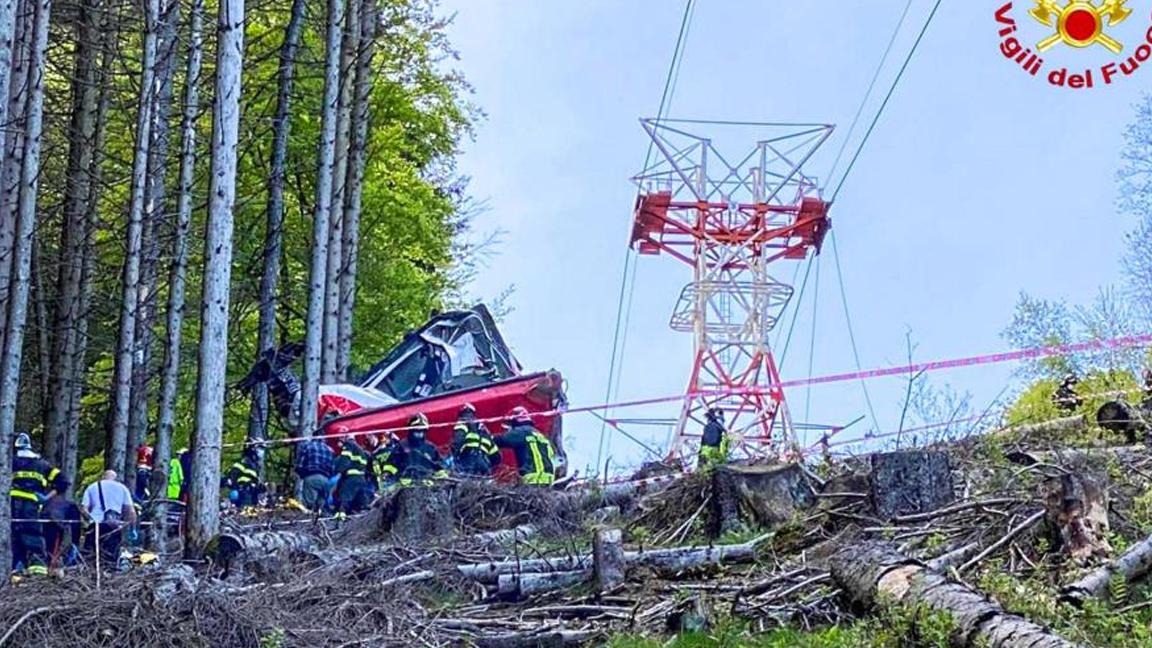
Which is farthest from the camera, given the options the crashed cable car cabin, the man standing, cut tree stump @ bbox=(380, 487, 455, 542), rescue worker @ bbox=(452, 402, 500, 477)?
the crashed cable car cabin

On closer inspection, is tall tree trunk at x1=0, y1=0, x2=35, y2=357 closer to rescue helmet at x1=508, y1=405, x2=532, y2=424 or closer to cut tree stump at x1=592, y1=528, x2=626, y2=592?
rescue helmet at x1=508, y1=405, x2=532, y2=424

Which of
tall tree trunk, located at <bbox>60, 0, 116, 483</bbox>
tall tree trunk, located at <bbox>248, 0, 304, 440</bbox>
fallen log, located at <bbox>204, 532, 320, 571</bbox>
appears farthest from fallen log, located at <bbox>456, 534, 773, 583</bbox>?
tall tree trunk, located at <bbox>248, 0, 304, 440</bbox>

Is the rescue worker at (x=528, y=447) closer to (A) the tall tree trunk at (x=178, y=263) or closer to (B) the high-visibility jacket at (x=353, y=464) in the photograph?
(B) the high-visibility jacket at (x=353, y=464)

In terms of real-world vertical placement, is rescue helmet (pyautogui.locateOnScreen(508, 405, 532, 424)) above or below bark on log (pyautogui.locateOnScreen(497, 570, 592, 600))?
above

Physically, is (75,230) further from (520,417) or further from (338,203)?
(520,417)

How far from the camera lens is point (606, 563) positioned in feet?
28.9

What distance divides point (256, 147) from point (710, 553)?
1999cm

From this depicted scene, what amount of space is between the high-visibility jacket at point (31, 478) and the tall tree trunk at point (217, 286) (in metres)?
2.46

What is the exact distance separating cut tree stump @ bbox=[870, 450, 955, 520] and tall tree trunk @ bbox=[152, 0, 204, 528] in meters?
10.0

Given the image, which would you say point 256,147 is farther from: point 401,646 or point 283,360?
point 401,646

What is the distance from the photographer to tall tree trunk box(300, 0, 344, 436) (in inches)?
741

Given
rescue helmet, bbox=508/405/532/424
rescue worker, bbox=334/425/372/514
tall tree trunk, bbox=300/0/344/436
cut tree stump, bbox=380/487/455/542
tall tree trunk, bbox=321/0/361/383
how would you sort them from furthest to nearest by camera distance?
tall tree trunk, bbox=321/0/361/383 < tall tree trunk, bbox=300/0/344/436 < rescue helmet, bbox=508/405/532/424 < rescue worker, bbox=334/425/372/514 < cut tree stump, bbox=380/487/455/542

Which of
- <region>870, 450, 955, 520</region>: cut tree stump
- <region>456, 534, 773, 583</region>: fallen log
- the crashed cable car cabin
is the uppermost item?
the crashed cable car cabin

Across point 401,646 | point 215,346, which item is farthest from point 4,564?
point 401,646
